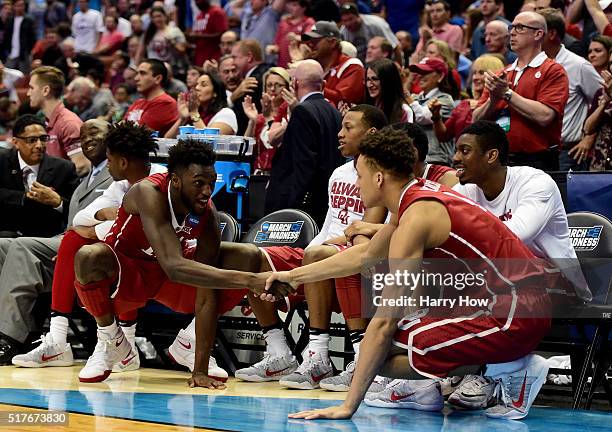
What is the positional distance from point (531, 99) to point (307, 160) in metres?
1.67

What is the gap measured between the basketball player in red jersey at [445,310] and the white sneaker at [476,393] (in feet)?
0.23

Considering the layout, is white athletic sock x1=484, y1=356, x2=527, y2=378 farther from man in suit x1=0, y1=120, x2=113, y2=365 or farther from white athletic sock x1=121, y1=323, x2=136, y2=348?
man in suit x1=0, y1=120, x2=113, y2=365

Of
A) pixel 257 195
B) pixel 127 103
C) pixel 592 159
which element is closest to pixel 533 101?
pixel 592 159

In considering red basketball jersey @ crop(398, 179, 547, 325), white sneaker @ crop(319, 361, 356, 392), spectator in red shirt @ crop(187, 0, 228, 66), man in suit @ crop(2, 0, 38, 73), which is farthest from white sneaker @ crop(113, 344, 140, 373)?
man in suit @ crop(2, 0, 38, 73)

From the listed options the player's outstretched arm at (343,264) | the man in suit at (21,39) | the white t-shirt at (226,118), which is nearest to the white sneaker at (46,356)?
the player's outstretched arm at (343,264)

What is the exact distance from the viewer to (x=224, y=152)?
8680 mm

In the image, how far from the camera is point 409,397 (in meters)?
6.15

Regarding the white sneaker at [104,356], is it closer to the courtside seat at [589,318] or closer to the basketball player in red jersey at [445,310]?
the basketball player in red jersey at [445,310]

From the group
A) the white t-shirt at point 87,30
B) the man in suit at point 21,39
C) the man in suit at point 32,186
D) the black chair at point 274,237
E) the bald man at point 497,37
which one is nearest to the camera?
the black chair at point 274,237

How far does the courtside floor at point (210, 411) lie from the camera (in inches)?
211

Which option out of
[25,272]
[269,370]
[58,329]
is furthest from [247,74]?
[269,370]

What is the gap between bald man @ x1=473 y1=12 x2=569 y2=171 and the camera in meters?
7.98

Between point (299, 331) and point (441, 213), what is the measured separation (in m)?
2.51

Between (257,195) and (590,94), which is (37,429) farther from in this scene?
(590,94)
